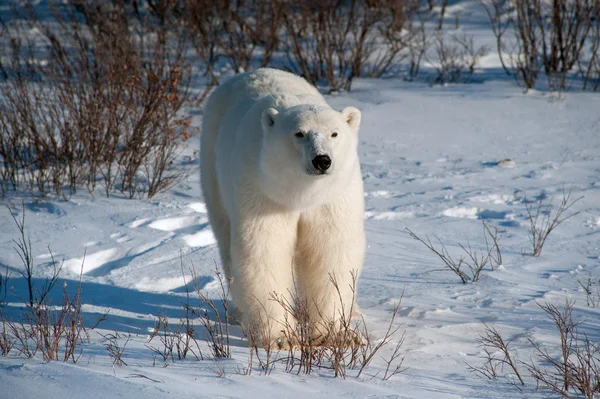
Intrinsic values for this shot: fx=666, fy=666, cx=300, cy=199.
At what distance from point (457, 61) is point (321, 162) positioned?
8.53 m

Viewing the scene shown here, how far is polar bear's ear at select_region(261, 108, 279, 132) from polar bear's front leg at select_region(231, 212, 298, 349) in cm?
43

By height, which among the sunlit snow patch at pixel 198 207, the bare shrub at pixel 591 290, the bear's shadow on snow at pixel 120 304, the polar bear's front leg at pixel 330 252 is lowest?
the bear's shadow on snow at pixel 120 304

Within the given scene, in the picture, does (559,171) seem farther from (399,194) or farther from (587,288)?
(587,288)

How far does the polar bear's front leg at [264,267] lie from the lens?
325 centimetres

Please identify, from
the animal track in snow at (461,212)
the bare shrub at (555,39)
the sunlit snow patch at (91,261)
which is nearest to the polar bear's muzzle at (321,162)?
the sunlit snow patch at (91,261)

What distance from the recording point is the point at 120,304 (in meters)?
3.95

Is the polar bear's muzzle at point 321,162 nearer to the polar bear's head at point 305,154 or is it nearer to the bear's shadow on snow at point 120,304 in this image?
the polar bear's head at point 305,154

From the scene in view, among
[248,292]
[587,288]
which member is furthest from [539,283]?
[248,292]

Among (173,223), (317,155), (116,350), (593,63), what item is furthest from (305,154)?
(593,63)

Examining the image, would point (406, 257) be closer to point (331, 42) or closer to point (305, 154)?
point (305, 154)

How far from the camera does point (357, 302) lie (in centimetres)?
397

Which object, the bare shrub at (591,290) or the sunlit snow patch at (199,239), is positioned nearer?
the bare shrub at (591,290)

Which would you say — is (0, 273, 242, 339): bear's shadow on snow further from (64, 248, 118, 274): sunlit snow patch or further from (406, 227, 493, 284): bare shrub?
(406, 227, 493, 284): bare shrub

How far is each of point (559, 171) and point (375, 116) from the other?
2687 mm
